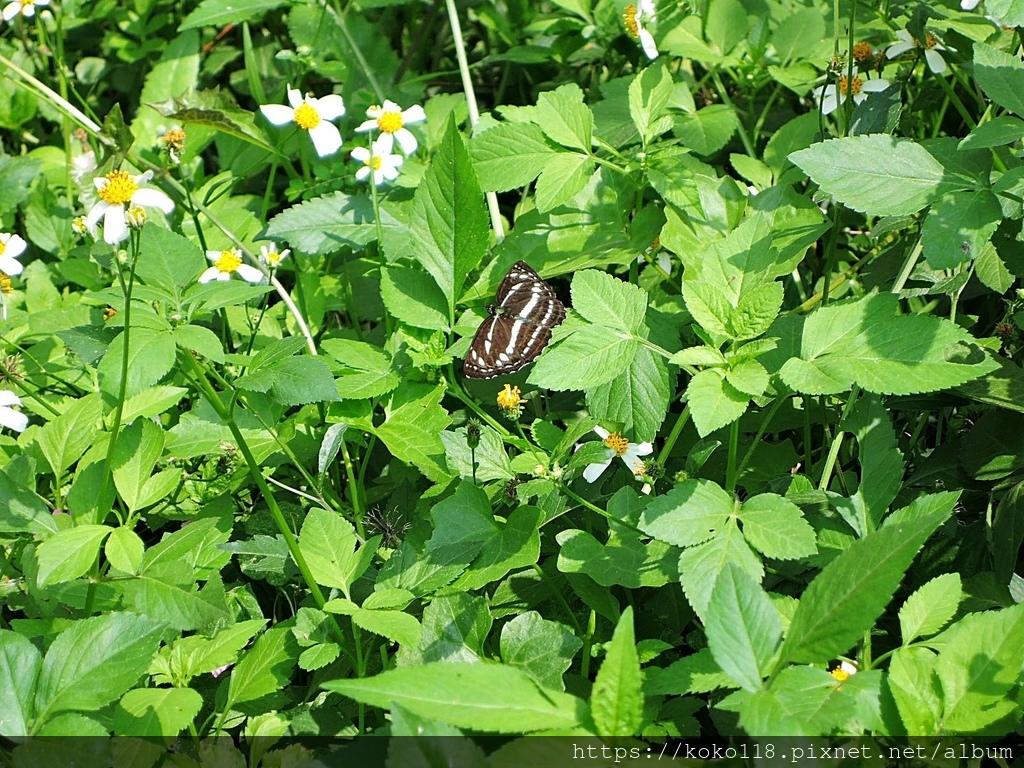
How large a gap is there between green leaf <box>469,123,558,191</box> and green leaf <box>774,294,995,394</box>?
0.90m

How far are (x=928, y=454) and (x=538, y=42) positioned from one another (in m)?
2.16

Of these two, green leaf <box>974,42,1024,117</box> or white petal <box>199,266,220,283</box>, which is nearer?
green leaf <box>974,42,1024,117</box>

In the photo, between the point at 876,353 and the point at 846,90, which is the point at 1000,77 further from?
the point at 876,353

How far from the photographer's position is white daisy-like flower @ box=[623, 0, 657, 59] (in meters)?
2.36

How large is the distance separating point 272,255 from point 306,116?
399mm

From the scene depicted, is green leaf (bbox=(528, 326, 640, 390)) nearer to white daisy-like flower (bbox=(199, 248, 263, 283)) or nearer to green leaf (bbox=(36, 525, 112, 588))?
green leaf (bbox=(36, 525, 112, 588))

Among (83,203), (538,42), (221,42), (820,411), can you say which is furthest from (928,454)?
(221,42)

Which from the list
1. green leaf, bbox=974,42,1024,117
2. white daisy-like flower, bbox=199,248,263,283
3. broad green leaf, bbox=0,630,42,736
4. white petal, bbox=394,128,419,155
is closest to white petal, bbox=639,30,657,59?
white petal, bbox=394,128,419,155

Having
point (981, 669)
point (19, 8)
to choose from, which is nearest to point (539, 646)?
point (981, 669)

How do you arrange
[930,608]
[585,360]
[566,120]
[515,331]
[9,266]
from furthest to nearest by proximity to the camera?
1. [9,266]
2. [566,120]
3. [515,331]
4. [585,360]
5. [930,608]

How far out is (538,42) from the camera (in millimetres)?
3439

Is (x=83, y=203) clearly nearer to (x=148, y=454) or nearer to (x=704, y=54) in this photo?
(x=148, y=454)

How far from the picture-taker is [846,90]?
7.64 ft

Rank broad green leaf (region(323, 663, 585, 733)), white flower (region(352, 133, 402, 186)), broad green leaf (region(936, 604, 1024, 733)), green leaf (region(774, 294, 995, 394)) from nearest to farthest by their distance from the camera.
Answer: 1. broad green leaf (region(323, 663, 585, 733))
2. broad green leaf (region(936, 604, 1024, 733))
3. green leaf (region(774, 294, 995, 394))
4. white flower (region(352, 133, 402, 186))
